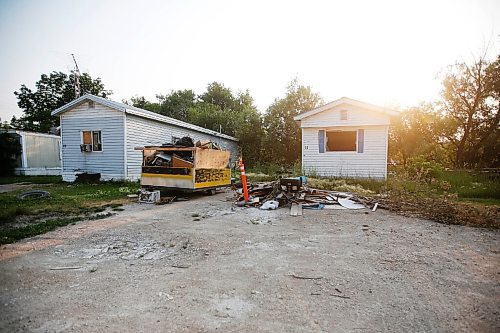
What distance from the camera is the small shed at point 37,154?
17609 mm

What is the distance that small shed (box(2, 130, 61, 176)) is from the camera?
1761 cm

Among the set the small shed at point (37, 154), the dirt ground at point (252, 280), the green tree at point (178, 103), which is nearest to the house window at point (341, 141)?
the dirt ground at point (252, 280)

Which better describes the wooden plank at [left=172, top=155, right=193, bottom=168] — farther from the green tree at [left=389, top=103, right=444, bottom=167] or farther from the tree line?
the green tree at [left=389, top=103, right=444, bottom=167]

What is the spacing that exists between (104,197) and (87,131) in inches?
253

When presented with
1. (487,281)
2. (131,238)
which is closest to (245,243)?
(131,238)

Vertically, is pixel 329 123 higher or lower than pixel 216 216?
higher

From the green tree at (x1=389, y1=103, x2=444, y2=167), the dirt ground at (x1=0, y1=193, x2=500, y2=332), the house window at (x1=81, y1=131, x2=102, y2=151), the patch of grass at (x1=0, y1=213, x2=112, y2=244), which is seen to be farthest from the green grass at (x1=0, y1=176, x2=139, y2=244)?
the green tree at (x1=389, y1=103, x2=444, y2=167)

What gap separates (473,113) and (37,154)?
29238mm

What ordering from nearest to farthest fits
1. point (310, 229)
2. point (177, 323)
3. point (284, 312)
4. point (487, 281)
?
1. point (177, 323)
2. point (284, 312)
3. point (487, 281)
4. point (310, 229)

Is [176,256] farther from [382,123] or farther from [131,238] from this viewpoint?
[382,123]

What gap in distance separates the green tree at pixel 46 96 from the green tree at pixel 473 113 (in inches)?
1449

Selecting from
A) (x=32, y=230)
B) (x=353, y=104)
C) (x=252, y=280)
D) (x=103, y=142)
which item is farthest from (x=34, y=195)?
(x=353, y=104)

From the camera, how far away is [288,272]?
283 centimetres

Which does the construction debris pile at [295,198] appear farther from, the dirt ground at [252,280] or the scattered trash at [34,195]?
the scattered trash at [34,195]
